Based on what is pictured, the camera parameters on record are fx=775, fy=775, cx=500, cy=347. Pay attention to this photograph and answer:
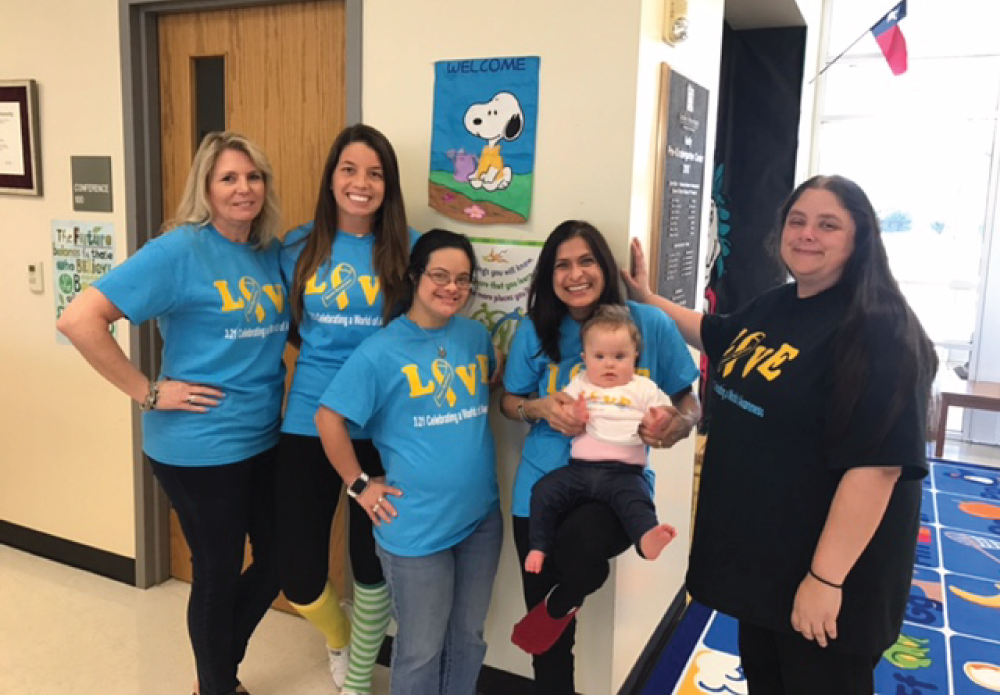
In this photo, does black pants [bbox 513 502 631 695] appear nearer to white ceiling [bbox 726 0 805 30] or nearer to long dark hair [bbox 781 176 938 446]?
long dark hair [bbox 781 176 938 446]

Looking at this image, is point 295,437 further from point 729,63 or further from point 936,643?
point 729,63

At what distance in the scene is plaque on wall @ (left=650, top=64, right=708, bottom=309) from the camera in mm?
2157

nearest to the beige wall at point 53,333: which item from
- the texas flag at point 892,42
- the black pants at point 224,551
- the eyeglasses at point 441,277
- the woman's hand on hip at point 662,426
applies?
the black pants at point 224,551

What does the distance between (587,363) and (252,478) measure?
3.23ft

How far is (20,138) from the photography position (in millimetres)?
2969

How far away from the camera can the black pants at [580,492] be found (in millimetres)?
1781

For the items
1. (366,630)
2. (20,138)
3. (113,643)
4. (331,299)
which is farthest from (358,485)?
(20,138)

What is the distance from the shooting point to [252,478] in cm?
212

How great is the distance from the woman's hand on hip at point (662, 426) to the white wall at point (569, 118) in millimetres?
457

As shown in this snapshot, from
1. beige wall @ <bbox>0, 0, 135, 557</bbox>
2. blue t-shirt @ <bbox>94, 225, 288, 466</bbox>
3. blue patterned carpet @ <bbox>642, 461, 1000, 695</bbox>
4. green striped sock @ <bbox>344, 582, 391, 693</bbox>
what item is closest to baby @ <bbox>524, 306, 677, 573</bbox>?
green striped sock @ <bbox>344, 582, 391, 693</bbox>

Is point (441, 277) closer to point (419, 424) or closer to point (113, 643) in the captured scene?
point (419, 424)

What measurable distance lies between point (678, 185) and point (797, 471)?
1.12m

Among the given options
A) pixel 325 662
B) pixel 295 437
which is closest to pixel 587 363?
pixel 295 437

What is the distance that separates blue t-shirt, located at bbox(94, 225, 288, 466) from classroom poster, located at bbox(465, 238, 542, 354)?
21.6 inches
